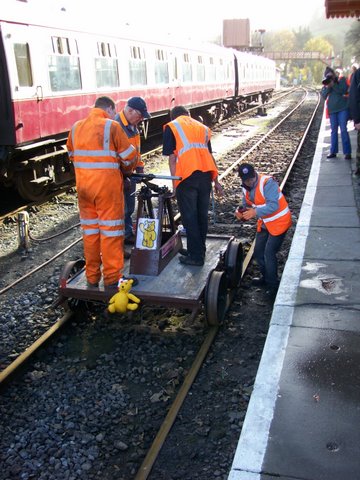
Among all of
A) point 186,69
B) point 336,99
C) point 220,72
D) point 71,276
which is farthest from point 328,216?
point 220,72

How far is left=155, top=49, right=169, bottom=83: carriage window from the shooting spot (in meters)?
15.3

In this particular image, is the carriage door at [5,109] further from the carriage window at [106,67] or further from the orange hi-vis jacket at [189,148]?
the orange hi-vis jacket at [189,148]

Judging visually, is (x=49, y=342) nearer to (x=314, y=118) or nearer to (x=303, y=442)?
(x=303, y=442)

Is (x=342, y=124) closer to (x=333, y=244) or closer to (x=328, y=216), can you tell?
(x=328, y=216)

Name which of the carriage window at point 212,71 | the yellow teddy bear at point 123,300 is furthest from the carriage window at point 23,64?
the carriage window at point 212,71

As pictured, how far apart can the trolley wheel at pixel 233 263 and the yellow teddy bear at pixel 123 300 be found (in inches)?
51.3

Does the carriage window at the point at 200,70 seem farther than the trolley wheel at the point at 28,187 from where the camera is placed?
Yes

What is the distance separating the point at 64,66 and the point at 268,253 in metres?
6.69

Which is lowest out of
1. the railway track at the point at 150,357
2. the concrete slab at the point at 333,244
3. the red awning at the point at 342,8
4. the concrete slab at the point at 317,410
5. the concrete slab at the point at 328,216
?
the railway track at the point at 150,357

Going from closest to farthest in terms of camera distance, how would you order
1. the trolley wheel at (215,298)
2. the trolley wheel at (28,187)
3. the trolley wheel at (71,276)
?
the trolley wheel at (215,298) < the trolley wheel at (71,276) < the trolley wheel at (28,187)

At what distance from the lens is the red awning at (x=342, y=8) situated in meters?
10.9

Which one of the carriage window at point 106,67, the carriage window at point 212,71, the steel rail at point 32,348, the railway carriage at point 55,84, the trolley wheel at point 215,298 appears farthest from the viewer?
the carriage window at point 212,71

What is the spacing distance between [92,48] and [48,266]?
640 cm

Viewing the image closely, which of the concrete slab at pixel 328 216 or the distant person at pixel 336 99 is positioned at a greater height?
the distant person at pixel 336 99
